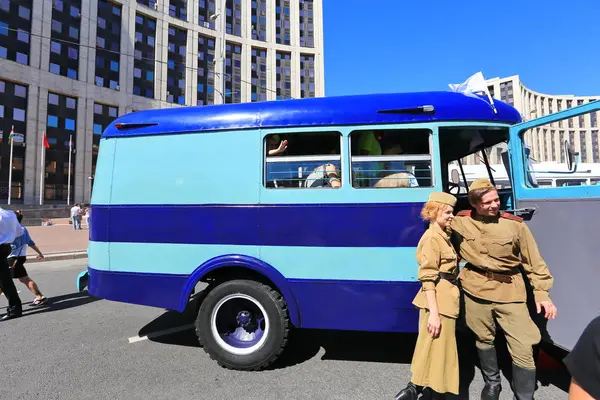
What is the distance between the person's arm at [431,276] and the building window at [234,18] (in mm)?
60314

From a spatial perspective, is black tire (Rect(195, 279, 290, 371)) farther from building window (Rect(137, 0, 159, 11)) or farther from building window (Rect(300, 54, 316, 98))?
building window (Rect(300, 54, 316, 98))

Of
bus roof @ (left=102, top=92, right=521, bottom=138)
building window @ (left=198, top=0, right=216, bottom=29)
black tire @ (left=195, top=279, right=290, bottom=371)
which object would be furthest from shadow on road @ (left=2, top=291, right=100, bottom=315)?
building window @ (left=198, top=0, right=216, bottom=29)

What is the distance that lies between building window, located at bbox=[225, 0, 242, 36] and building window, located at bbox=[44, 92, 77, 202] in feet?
88.3

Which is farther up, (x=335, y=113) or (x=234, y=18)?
(x=234, y=18)

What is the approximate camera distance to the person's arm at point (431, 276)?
248 cm

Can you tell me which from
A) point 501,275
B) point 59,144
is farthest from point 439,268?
point 59,144

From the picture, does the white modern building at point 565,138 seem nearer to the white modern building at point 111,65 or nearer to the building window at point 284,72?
the white modern building at point 111,65

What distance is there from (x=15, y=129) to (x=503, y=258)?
4777 cm

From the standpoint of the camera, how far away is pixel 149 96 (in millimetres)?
46469

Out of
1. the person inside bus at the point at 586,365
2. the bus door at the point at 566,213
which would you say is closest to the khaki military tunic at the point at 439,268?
the bus door at the point at 566,213

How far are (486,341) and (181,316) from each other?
418 cm

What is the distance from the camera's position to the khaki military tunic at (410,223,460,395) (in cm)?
251

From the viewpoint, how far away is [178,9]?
4966cm

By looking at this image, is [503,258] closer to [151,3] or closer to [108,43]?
[108,43]
